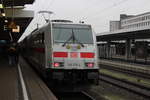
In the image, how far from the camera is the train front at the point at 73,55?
10.1 meters

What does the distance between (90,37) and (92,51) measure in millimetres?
667

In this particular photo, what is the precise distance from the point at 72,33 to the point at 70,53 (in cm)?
92

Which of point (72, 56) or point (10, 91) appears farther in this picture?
point (72, 56)

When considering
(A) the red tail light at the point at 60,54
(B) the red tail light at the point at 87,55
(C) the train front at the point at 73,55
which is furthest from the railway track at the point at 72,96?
(A) the red tail light at the point at 60,54

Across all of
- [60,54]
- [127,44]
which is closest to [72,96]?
[60,54]

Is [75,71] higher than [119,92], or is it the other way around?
[75,71]

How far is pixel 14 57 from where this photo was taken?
65.8 ft

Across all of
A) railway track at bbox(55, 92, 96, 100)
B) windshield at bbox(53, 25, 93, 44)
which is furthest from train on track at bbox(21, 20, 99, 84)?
railway track at bbox(55, 92, 96, 100)

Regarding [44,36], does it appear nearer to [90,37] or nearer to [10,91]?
[90,37]

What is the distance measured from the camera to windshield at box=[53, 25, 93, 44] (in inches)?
419

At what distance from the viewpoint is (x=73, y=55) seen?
34.0ft

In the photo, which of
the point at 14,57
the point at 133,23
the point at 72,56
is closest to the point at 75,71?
the point at 72,56

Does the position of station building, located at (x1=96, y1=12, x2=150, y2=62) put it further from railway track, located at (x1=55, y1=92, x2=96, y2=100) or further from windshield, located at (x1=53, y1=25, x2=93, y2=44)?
railway track, located at (x1=55, y1=92, x2=96, y2=100)

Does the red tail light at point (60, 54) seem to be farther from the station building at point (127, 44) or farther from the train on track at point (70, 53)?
the station building at point (127, 44)
